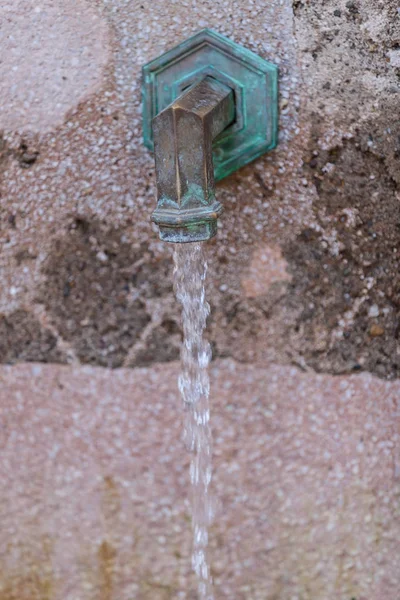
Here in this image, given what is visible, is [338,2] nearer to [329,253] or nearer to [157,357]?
[329,253]

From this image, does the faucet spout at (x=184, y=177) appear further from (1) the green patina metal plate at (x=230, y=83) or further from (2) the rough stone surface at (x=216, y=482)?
(2) the rough stone surface at (x=216, y=482)

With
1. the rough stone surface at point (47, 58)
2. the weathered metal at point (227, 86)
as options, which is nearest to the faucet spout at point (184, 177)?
the weathered metal at point (227, 86)

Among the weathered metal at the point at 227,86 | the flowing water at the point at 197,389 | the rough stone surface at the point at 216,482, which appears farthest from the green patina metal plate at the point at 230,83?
the rough stone surface at the point at 216,482

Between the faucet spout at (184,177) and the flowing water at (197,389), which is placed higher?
the faucet spout at (184,177)

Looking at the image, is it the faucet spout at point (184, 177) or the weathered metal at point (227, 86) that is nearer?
the faucet spout at point (184, 177)

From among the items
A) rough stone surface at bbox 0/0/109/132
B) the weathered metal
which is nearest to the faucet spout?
the weathered metal

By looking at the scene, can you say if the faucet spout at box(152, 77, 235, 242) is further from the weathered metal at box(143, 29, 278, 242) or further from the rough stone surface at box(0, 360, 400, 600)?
the rough stone surface at box(0, 360, 400, 600)

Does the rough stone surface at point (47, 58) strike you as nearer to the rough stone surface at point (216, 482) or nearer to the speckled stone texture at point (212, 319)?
the speckled stone texture at point (212, 319)
